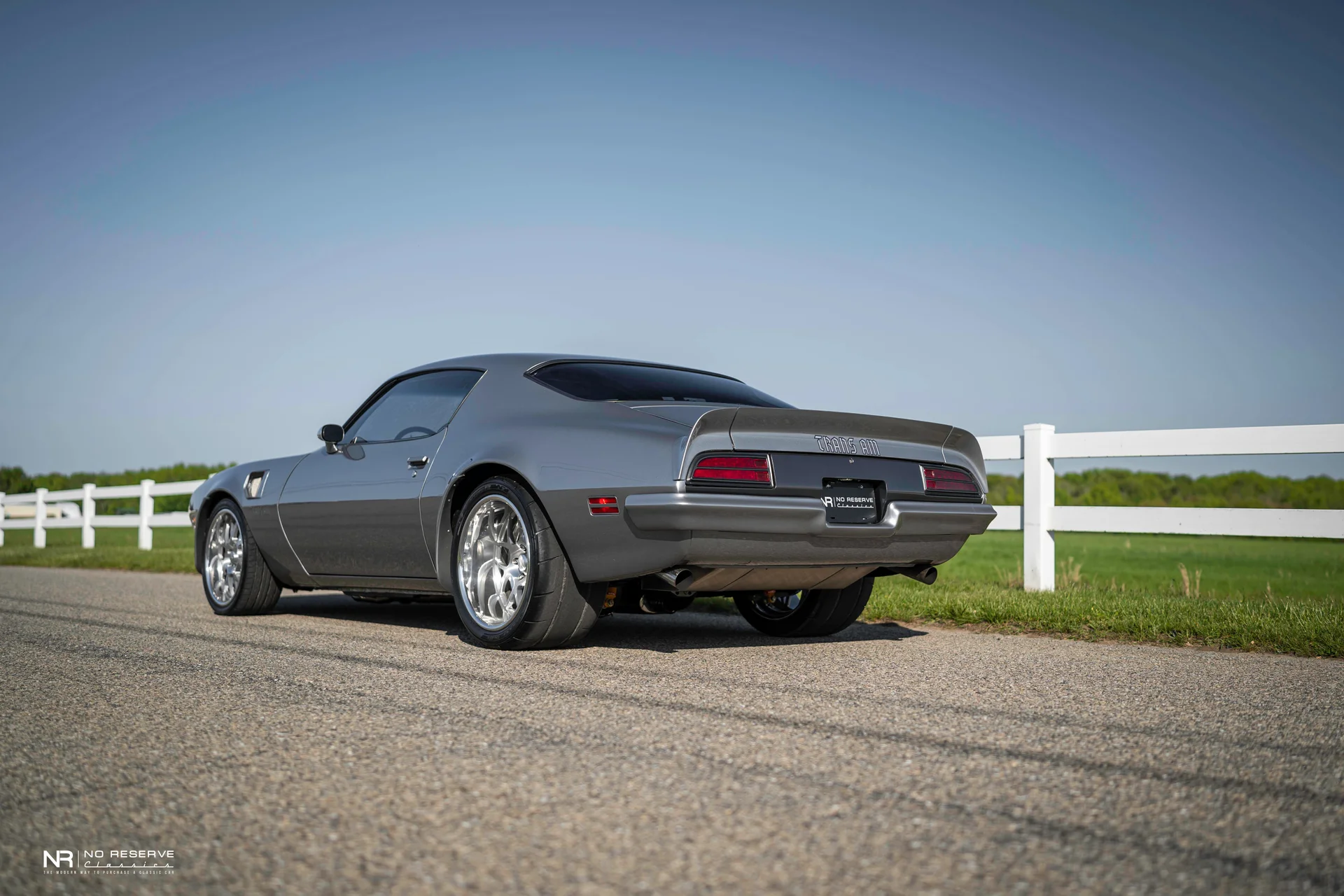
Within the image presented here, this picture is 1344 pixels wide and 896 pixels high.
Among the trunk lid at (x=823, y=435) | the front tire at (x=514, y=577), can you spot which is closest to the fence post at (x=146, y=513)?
the front tire at (x=514, y=577)

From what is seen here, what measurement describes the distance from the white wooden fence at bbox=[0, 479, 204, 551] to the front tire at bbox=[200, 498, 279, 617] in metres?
6.39

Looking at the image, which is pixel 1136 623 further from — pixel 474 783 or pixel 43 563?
pixel 43 563

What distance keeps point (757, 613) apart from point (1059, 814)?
377cm

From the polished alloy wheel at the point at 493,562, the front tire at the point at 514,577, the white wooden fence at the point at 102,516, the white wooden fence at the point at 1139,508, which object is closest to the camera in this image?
the front tire at the point at 514,577

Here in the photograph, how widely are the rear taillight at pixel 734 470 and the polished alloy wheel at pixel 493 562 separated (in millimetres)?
975

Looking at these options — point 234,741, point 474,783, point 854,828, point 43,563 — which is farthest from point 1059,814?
point 43,563

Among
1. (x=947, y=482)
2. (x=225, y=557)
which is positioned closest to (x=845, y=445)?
(x=947, y=482)

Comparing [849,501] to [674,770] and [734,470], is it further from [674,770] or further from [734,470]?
[674,770]

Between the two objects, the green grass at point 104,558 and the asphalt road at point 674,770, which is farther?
the green grass at point 104,558

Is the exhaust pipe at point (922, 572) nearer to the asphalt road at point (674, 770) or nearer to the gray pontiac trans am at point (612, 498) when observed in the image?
the gray pontiac trans am at point (612, 498)

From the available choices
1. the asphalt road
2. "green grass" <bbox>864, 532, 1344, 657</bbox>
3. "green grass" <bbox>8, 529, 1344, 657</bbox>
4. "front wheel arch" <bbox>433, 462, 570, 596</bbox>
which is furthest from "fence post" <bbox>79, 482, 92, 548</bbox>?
"front wheel arch" <bbox>433, 462, 570, 596</bbox>

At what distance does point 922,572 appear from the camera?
5.37m

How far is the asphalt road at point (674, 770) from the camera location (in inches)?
83.4

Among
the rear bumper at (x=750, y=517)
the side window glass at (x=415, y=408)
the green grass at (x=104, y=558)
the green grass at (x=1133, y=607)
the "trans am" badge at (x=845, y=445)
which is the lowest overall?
the green grass at (x=104, y=558)
